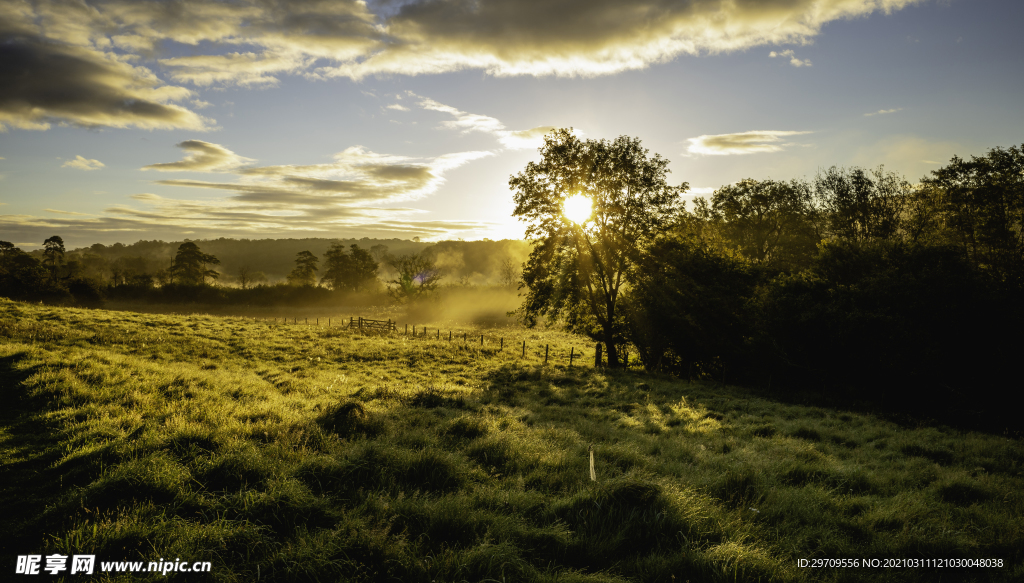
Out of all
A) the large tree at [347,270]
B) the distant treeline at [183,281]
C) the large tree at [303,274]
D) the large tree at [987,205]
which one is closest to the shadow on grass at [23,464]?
the large tree at [987,205]

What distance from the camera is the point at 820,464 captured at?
8.45 m

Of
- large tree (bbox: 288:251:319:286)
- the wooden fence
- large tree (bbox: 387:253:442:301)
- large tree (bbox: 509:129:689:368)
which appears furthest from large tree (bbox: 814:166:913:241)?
large tree (bbox: 288:251:319:286)

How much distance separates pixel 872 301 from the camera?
19219 mm

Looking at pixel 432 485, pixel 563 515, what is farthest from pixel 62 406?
pixel 563 515

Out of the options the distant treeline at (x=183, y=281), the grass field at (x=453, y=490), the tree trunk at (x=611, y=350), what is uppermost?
the distant treeline at (x=183, y=281)

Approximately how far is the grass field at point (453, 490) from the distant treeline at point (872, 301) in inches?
248

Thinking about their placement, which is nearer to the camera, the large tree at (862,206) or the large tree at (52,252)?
the large tree at (862,206)

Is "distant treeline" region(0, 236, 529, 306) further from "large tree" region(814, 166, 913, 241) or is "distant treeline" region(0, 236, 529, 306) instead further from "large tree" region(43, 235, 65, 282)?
"large tree" region(814, 166, 913, 241)

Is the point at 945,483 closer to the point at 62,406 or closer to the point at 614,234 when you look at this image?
the point at 62,406

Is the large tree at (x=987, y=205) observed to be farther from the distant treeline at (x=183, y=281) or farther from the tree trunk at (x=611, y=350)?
the distant treeline at (x=183, y=281)

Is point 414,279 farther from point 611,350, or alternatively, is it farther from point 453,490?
point 453,490

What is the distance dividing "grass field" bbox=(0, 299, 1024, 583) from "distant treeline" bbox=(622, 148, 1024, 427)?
6300 millimetres

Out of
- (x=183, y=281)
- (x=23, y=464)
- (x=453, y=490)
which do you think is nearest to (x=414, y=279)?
(x=183, y=281)

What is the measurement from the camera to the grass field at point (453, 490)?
440cm
